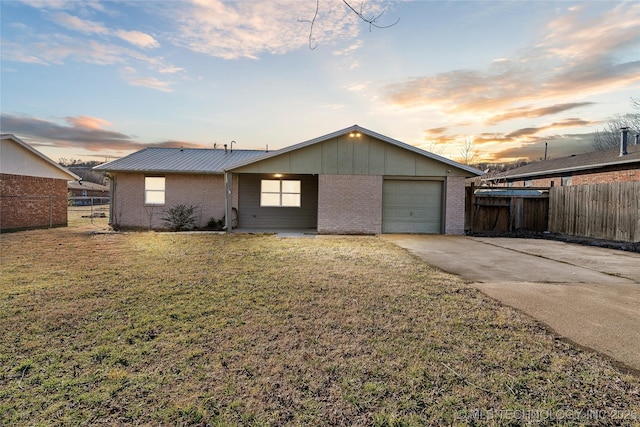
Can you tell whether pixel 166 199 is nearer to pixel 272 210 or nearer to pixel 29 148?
pixel 272 210

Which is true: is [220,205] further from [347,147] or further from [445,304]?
[445,304]

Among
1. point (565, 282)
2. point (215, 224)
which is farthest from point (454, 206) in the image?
point (215, 224)

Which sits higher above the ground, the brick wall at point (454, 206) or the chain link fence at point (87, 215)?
the brick wall at point (454, 206)

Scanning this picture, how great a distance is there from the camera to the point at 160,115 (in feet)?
54.7

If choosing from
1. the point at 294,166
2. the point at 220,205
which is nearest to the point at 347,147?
the point at 294,166

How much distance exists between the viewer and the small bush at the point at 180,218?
581 inches

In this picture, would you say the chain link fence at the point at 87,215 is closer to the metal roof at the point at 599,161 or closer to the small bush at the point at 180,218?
the small bush at the point at 180,218

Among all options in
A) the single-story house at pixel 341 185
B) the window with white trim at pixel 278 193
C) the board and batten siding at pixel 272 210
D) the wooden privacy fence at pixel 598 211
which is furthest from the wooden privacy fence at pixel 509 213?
the window with white trim at pixel 278 193

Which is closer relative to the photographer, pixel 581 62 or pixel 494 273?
pixel 494 273

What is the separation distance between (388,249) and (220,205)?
9199 millimetres

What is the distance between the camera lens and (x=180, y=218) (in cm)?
1479

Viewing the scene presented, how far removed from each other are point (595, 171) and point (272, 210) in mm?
19313

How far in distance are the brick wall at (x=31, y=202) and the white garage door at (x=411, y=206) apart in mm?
16947

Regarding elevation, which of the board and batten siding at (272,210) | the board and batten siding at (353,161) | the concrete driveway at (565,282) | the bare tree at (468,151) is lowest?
the concrete driveway at (565,282)
